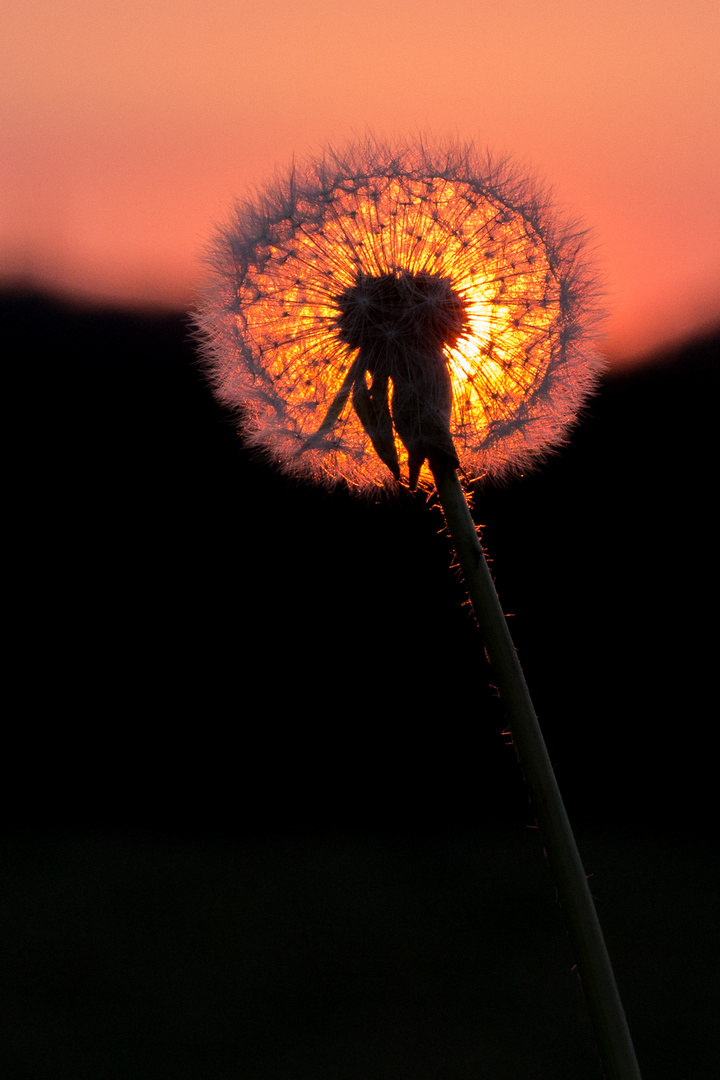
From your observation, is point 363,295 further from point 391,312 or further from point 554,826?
point 554,826

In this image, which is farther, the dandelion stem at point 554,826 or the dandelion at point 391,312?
the dandelion at point 391,312

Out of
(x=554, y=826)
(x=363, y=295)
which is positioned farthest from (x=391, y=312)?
(x=554, y=826)

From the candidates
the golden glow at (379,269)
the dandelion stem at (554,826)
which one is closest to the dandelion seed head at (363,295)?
the golden glow at (379,269)

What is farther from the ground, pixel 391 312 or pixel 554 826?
pixel 391 312

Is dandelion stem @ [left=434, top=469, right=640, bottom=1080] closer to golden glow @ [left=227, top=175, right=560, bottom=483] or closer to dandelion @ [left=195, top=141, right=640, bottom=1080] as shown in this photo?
dandelion @ [left=195, top=141, right=640, bottom=1080]

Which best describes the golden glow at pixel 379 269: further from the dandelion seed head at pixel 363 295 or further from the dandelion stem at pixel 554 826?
the dandelion stem at pixel 554 826

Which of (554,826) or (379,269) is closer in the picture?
(554,826)

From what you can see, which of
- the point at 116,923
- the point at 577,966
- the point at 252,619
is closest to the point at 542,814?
the point at 577,966
